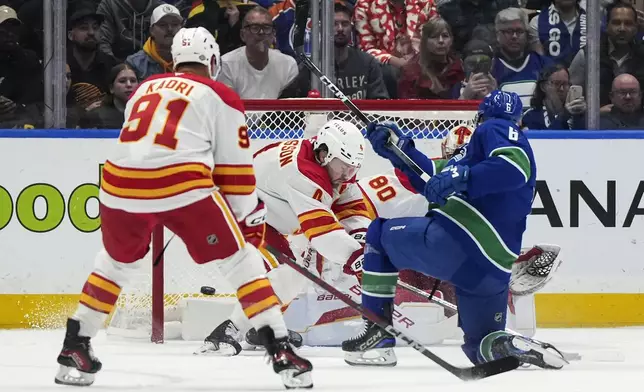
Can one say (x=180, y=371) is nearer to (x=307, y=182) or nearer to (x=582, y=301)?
(x=307, y=182)

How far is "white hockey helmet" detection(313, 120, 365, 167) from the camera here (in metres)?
5.02

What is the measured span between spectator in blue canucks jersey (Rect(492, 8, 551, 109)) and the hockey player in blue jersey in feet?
6.17

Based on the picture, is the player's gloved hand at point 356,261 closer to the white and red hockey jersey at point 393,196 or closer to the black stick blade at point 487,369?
the white and red hockey jersey at point 393,196

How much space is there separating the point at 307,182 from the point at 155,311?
1.13 metres

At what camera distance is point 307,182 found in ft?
16.6

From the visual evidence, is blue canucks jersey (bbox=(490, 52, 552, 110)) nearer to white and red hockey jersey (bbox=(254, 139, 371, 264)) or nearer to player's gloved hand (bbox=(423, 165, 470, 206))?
white and red hockey jersey (bbox=(254, 139, 371, 264))

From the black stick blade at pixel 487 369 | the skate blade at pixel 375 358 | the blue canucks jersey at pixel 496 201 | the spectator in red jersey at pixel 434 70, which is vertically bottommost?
the skate blade at pixel 375 358

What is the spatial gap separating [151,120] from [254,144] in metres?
2.08

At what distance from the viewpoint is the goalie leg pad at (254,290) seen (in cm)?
402

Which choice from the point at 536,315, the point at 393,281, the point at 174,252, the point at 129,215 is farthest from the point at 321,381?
the point at 536,315

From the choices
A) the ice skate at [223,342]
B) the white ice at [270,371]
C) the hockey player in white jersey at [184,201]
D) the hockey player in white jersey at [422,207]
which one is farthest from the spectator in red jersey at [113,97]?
the hockey player in white jersey at [184,201]

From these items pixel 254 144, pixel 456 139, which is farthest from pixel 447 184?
pixel 254 144

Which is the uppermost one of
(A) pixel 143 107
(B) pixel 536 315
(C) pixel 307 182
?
(A) pixel 143 107

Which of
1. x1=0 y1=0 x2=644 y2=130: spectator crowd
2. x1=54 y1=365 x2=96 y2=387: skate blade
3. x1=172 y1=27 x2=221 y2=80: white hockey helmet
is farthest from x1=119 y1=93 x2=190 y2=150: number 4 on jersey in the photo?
x1=0 y1=0 x2=644 y2=130: spectator crowd
